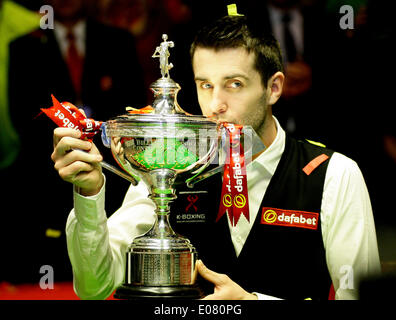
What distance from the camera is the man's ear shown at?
6.87 feet

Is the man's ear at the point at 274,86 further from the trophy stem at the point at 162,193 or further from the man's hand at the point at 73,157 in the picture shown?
the man's hand at the point at 73,157

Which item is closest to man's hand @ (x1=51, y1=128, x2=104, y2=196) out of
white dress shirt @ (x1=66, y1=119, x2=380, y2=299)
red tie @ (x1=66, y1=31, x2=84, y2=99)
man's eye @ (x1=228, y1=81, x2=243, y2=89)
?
white dress shirt @ (x1=66, y1=119, x2=380, y2=299)

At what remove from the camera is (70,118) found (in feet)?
5.08

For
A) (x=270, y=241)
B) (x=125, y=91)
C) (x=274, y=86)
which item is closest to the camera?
(x=270, y=241)

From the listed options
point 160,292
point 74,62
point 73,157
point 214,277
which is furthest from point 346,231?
point 74,62

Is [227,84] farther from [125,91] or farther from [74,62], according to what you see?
[74,62]

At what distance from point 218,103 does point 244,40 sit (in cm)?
22

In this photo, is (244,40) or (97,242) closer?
(97,242)

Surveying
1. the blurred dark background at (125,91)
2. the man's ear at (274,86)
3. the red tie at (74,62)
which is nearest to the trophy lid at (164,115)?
the man's ear at (274,86)

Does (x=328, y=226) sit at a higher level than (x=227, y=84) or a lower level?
lower

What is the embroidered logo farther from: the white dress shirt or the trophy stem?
the trophy stem

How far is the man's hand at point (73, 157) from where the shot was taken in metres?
1.50

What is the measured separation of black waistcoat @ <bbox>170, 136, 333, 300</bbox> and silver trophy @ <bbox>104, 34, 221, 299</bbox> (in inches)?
13.3

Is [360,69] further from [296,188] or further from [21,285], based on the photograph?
[21,285]
